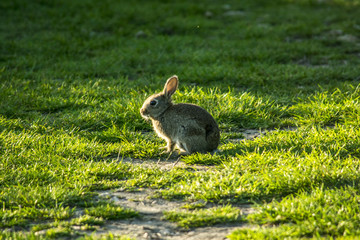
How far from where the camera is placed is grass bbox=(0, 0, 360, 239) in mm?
4238

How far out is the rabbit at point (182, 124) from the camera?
5.61 meters

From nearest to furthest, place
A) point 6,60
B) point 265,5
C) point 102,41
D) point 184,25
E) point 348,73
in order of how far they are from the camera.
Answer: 1. point 348,73
2. point 6,60
3. point 102,41
4. point 184,25
5. point 265,5

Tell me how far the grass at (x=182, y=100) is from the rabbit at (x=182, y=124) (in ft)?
0.62

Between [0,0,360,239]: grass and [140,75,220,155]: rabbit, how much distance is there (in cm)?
19

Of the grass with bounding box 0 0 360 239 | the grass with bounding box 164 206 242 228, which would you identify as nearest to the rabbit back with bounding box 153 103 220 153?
the grass with bounding box 0 0 360 239

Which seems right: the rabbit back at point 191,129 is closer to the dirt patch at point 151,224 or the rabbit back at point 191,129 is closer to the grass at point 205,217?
the dirt patch at point 151,224

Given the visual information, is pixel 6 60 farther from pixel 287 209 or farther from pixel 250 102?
pixel 287 209

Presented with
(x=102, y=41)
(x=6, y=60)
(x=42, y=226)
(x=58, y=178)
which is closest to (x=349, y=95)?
(x=58, y=178)

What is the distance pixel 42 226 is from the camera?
4.01 meters

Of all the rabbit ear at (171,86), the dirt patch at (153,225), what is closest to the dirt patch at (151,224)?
the dirt patch at (153,225)

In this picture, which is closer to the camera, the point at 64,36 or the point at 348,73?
the point at 348,73

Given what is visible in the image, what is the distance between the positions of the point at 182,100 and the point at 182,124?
157 centimetres

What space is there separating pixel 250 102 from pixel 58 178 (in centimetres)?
329

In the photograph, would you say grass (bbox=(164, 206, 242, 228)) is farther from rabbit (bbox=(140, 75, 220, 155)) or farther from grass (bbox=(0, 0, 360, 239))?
rabbit (bbox=(140, 75, 220, 155))
